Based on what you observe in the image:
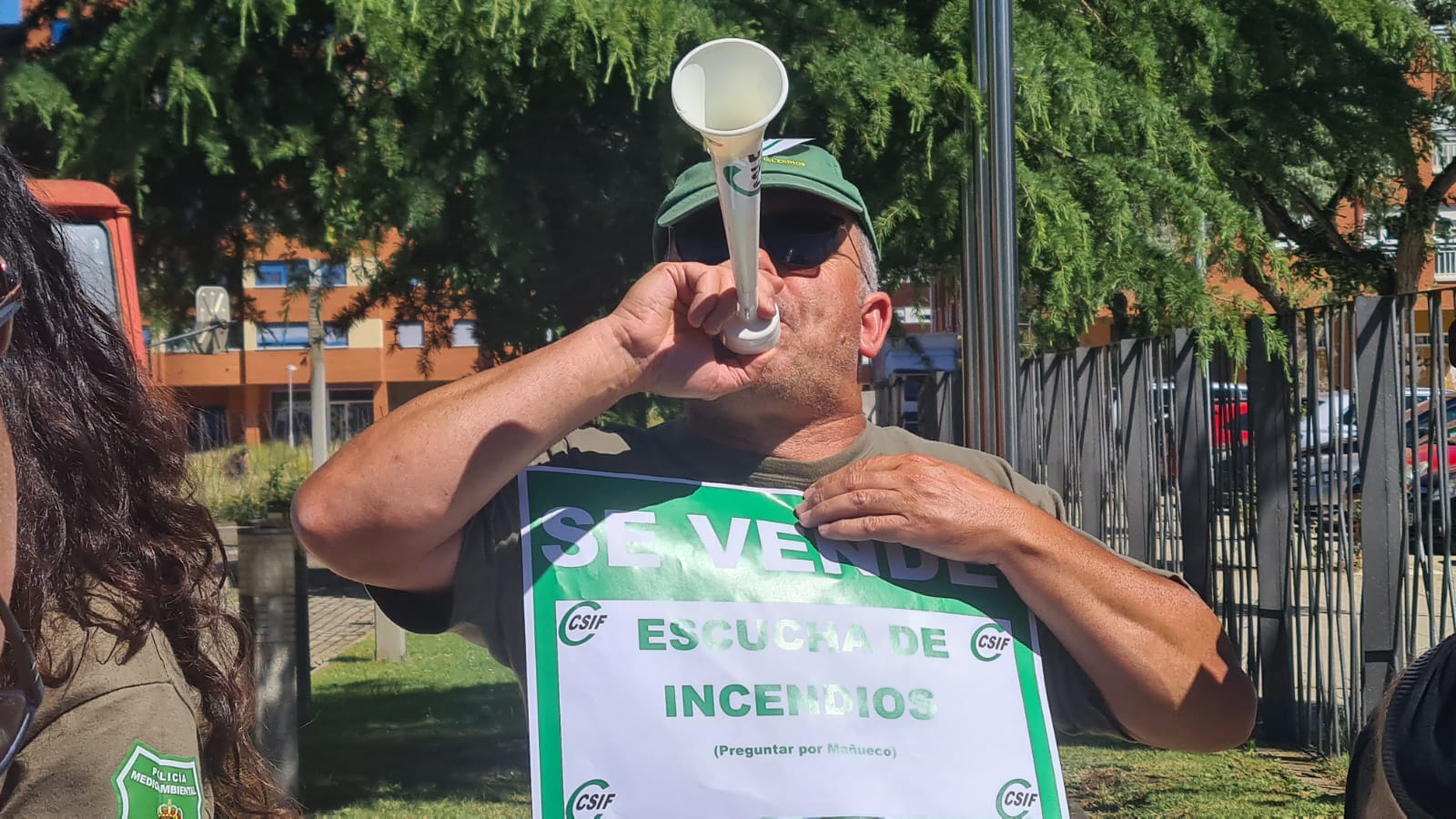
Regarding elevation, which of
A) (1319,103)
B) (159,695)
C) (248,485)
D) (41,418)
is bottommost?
(248,485)

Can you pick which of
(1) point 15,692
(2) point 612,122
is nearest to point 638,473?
(1) point 15,692

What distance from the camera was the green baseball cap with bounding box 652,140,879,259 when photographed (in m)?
2.00

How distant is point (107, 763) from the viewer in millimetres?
1299

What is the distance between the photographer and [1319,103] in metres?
4.66

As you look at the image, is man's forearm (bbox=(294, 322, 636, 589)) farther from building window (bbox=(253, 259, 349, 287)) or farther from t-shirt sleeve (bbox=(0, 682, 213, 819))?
building window (bbox=(253, 259, 349, 287))

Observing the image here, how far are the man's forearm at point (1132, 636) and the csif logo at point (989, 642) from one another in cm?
6

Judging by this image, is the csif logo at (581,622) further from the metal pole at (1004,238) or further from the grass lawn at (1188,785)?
the grass lawn at (1188,785)

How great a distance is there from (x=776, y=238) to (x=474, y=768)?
16.5 ft

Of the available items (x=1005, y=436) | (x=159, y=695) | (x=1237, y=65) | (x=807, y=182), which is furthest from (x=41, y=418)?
(x=1237, y=65)

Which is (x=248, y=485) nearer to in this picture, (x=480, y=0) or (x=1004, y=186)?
(x=480, y=0)

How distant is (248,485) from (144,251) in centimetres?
1022

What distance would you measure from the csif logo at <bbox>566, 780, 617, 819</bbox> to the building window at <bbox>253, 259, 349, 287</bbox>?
11.9ft

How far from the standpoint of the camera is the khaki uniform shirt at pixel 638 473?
6.22 ft

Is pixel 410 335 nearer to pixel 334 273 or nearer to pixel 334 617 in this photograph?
pixel 334 273
